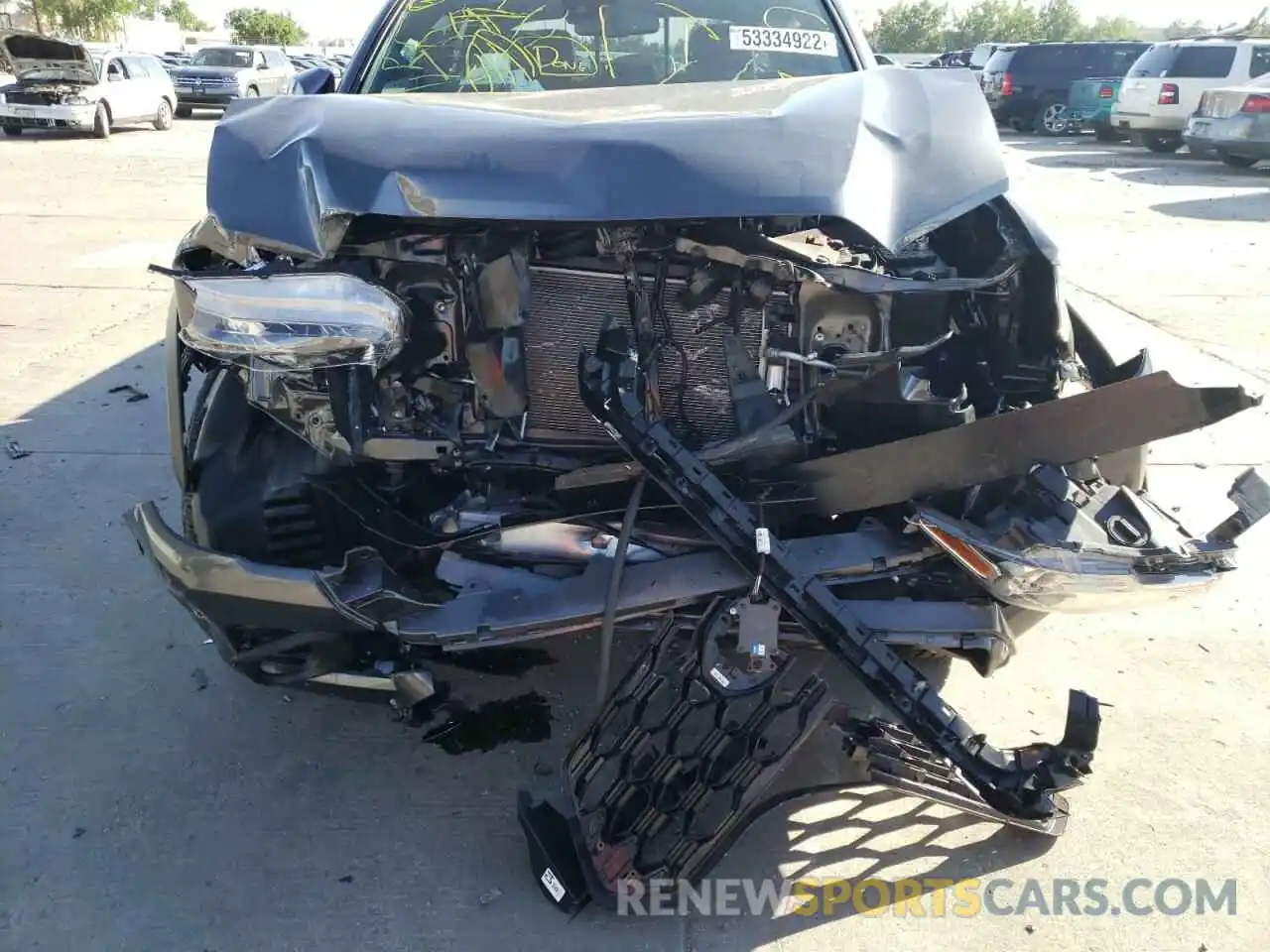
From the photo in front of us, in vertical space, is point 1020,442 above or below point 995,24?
below

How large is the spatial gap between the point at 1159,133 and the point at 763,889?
1806 cm

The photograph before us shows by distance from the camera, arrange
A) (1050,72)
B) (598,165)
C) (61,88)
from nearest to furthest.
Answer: (598,165)
(61,88)
(1050,72)

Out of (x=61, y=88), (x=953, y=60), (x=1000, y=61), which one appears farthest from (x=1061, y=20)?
(x=61, y=88)

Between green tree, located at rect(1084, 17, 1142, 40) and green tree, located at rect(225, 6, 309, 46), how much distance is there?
138 ft

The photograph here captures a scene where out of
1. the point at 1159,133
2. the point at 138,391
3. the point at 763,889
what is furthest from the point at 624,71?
the point at 1159,133

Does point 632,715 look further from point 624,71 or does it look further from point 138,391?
point 138,391

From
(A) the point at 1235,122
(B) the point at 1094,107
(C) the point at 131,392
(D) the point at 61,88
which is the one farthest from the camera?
(B) the point at 1094,107

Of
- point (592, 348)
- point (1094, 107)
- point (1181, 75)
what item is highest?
point (1181, 75)

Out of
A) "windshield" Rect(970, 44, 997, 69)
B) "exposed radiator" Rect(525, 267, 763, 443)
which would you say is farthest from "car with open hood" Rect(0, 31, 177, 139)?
"windshield" Rect(970, 44, 997, 69)

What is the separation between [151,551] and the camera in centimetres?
230

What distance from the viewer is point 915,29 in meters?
55.1

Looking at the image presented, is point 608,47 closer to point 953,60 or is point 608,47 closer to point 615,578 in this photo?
point 615,578

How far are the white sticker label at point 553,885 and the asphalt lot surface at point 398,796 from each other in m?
0.06

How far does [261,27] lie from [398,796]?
164ft
